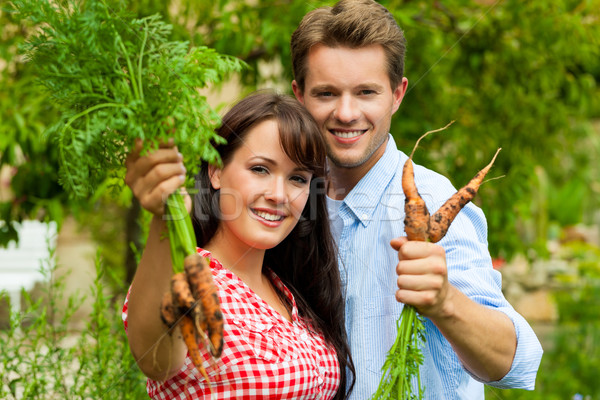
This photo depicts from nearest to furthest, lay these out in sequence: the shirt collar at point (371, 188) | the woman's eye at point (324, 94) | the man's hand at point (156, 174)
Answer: the man's hand at point (156, 174)
the shirt collar at point (371, 188)
the woman's eye at point (324, 94)

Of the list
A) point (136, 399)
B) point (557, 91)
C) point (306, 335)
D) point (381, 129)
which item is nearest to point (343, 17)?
point (381, 129)

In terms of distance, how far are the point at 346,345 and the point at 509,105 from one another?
284cm

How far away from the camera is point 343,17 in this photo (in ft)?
8.48

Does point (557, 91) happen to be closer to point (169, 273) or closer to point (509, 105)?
point (509, 105)

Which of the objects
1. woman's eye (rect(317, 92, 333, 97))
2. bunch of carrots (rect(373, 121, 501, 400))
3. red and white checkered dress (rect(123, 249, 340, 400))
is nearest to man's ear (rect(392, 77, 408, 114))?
woman's eye (rect(317, 92, 333, 97))

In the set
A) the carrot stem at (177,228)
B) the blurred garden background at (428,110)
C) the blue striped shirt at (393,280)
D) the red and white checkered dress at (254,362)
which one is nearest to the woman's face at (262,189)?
the red and white checkered dress at (254,362)

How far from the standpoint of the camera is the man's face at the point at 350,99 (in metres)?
2.59

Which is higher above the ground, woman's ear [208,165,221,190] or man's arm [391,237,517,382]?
woman's ear [208,165,221,190]

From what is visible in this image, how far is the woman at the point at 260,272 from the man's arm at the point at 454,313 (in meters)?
0.45

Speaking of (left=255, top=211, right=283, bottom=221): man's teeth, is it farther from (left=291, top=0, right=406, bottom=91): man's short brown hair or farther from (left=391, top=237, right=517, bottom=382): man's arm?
(left=291, top=0, right=406, bottom=91): man's short brown hair

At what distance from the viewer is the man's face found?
2586 millimetres

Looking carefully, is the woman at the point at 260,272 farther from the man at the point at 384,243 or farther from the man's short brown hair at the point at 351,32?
the man's short brown hair at the point at 351,32

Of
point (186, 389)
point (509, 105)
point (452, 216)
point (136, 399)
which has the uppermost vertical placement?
point (509, 105)

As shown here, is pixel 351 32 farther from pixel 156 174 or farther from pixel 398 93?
pixel 156 174
